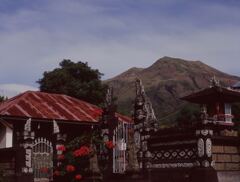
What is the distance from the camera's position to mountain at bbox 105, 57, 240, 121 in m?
87.3

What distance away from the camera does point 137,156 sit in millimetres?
16328

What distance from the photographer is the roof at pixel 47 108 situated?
22.4 meters

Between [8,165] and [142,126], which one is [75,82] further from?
[142,126]

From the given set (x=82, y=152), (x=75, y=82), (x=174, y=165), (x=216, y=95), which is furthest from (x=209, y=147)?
(x=75, y=82)

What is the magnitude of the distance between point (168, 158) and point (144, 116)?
6.22 feet

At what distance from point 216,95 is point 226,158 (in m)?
4.02

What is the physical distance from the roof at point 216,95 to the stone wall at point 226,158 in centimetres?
344

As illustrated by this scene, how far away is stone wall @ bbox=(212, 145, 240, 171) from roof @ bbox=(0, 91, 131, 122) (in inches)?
416

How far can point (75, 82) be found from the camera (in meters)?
37.8

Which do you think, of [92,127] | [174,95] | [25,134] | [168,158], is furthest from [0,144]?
[174,95]

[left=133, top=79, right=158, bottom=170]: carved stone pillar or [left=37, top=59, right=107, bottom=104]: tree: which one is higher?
[left=37, top=59, right=107, bottom=104]: tree

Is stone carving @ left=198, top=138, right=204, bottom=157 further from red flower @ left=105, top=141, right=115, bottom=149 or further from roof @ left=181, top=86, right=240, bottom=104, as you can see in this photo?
red flower @ left=105, top=141, right=115, bottom=149

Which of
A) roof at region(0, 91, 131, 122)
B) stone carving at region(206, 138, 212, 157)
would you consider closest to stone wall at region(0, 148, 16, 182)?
roof at region(0, 91, 131, 122)

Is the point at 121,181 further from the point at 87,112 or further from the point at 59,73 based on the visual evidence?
the point at 59,73
